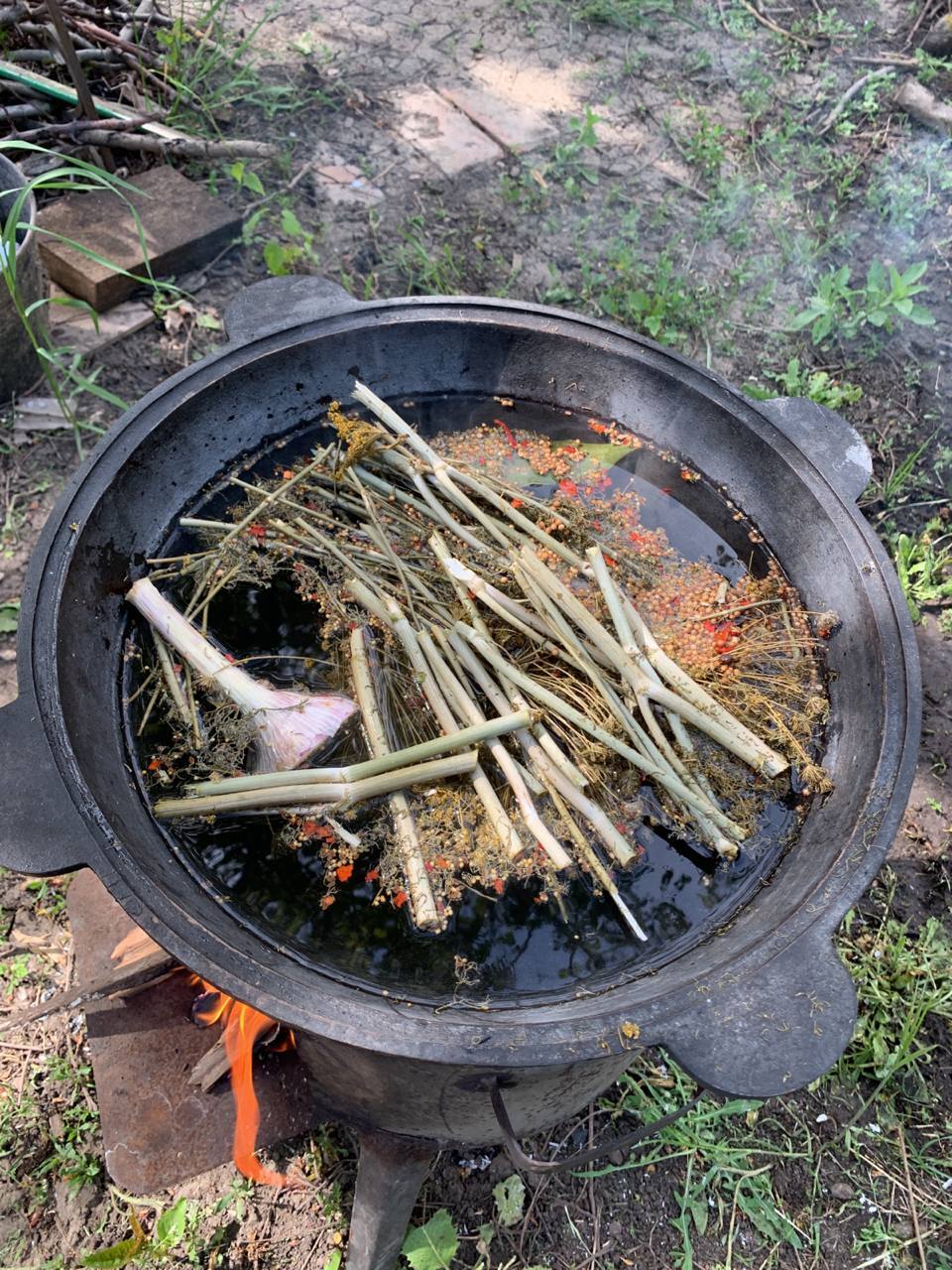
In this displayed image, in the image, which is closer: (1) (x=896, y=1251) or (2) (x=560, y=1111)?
(2) (x=560, y=1111)

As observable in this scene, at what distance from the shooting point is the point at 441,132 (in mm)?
4188

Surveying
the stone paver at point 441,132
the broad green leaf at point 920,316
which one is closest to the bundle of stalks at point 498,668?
the broad green leaf at point 920,316

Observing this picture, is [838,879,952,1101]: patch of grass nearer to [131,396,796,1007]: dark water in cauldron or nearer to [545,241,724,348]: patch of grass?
[131,396,796,1007]: dark water in cauldron

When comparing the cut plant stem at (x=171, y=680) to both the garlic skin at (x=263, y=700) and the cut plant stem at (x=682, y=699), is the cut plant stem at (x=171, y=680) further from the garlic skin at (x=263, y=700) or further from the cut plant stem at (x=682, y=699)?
the cut plant stem at (x=682, y=699)

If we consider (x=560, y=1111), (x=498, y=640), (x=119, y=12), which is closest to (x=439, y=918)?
(x=560, y=1111)

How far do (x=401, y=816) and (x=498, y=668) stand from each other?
15.9 inches

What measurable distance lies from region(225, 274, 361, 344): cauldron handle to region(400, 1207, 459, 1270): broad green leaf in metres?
2.17

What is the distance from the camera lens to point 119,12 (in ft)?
13.2

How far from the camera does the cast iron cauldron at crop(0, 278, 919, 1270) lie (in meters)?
1.23

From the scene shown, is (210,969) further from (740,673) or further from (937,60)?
(937,60)

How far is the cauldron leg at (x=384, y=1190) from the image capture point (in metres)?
1.68

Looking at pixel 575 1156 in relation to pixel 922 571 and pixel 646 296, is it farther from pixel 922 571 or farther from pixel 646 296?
pixel 646 296

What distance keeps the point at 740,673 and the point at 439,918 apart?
0.92 metres

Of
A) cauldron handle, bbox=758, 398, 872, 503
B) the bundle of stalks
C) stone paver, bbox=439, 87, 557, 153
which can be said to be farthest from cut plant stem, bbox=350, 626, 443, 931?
stone paver, bbox=439, 87, 557, 153
